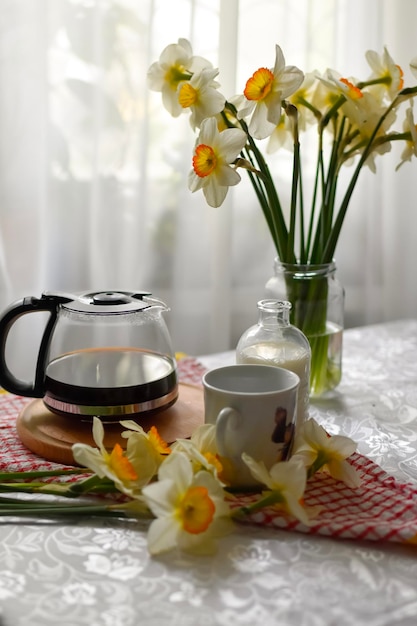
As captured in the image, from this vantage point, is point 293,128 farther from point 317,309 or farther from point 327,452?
point 327,452

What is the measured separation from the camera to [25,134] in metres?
1.56

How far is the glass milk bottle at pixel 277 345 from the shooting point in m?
0.91

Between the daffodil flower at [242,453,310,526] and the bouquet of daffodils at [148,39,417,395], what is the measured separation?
1.16 ft

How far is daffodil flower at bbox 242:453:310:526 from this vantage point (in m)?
0.70

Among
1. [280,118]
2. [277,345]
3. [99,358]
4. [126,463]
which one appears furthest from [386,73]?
[126,463]

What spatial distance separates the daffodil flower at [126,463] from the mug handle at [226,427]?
0.22ft

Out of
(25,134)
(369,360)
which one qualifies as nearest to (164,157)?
(25,134)

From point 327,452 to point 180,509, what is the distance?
0.18 meters

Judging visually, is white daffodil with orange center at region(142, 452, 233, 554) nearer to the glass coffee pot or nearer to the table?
the table

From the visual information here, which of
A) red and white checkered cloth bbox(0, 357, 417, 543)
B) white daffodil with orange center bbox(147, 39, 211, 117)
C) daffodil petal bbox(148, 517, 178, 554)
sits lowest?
red and white checkered cloth bbox(0, 357, 417, 543)

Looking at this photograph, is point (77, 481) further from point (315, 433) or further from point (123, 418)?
point (315, 433)

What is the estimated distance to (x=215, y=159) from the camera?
909 mm

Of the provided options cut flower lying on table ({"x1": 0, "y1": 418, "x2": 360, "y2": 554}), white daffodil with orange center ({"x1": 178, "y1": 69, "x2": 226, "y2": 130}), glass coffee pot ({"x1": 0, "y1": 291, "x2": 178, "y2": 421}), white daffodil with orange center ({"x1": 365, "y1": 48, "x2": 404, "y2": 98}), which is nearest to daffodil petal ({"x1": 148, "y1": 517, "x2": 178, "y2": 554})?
cut flower lying on table ({"x1": 0, "y1": 418, "x2": 360, "y2": 554})

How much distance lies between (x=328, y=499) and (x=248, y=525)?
0.09 meters
